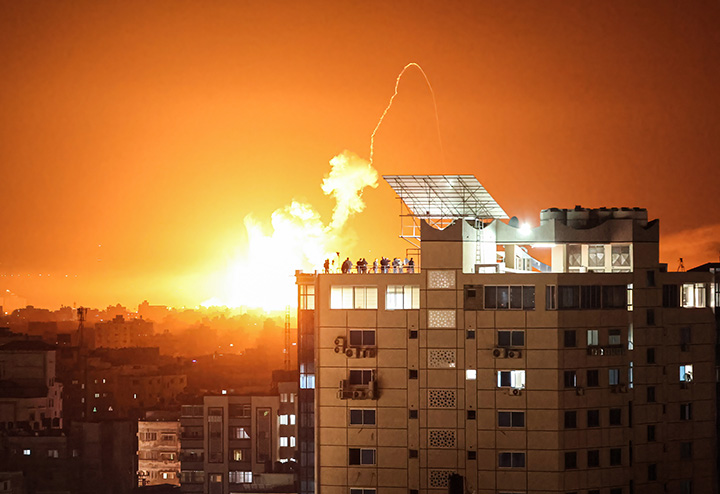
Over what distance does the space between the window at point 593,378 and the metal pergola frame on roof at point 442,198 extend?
25.4 ft

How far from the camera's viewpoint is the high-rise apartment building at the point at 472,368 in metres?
50.4

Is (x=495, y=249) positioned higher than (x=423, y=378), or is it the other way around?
(x=495, y=249)

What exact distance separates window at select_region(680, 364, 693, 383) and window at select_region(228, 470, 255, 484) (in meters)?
42.0

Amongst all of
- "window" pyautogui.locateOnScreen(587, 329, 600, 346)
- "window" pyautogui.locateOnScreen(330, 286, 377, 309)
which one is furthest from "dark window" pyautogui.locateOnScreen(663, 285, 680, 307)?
"window" pyautogui.locateOnScreen(330, 286, 377, 309)

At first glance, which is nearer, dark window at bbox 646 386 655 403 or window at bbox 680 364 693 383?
dark window at bbox 646 386 655 403

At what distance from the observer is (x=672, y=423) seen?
5675cm

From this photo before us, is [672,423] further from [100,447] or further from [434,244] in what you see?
[100,447]

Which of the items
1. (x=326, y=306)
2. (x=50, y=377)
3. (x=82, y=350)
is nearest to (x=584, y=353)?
(x=326, y=306)

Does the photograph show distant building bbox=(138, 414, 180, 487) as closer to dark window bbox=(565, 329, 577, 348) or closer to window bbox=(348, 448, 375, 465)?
window bbox=(348, 448, 375, 465)

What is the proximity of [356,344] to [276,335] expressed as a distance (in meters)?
145

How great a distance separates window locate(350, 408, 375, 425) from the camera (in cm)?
5128

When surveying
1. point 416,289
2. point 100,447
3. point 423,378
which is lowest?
point 100,447

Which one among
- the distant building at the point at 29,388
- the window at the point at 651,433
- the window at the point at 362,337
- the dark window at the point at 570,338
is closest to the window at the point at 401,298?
the window at the point at 362,337

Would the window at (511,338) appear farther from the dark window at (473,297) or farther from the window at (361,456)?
the window at (361,456)
